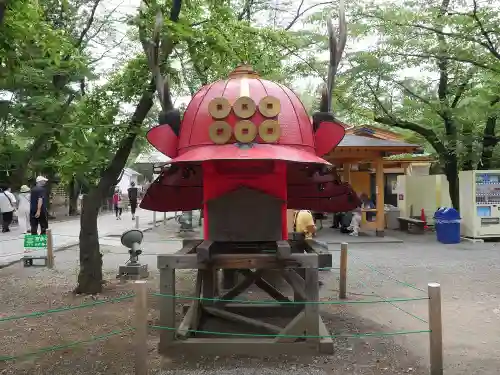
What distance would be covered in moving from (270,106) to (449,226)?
11.5 meters

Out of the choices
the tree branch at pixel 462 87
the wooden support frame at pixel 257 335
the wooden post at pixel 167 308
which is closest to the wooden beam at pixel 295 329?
the wooden support frame at pixel 257 335

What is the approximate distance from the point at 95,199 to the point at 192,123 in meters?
3.24

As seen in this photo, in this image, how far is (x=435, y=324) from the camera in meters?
4.16

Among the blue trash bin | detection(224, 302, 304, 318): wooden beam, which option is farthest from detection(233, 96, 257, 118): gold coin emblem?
the blue trash bin

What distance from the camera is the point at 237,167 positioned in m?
4.78

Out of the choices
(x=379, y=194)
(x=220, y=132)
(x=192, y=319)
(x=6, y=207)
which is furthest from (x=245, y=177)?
(x=6, y=207)

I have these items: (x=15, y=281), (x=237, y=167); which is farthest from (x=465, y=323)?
(x=15, y=281)

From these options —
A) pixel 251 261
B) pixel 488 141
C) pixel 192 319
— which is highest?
pixel 488 141

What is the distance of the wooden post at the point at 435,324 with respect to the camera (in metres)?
4.15

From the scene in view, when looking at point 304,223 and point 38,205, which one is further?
point 38,205

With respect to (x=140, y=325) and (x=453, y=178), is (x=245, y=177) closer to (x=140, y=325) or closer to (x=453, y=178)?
(x=140, y=325)

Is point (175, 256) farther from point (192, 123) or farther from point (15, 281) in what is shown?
point (15, 281)

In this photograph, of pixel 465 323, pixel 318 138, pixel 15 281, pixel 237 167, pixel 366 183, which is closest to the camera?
pixel 237 167

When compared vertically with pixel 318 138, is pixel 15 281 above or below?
below
